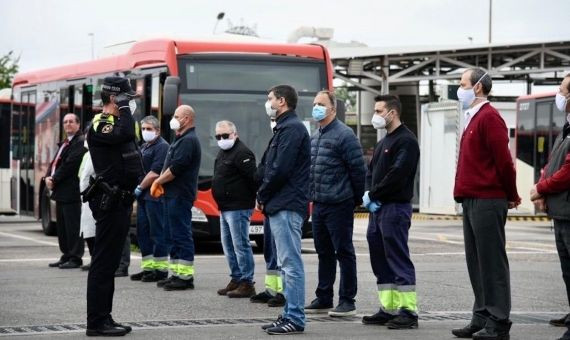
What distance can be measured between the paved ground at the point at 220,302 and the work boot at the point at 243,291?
12cm

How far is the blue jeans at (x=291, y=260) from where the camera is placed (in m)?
10.6

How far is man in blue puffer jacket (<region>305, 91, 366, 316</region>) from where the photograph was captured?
11.6 meters

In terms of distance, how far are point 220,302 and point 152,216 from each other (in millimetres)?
2430

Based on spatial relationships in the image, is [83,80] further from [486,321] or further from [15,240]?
[486,321]

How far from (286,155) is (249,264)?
117 inches

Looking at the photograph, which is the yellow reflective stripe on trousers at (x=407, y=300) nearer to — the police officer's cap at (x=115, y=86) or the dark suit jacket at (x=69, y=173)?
the police officer's cap at (x=115, y=86)

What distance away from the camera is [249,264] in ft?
44.2

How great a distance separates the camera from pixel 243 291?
1342cm

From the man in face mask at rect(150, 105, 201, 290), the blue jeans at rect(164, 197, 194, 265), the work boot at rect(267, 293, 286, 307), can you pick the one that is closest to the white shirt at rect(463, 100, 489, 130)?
the work boot at rect(267, 293, 286, 307)

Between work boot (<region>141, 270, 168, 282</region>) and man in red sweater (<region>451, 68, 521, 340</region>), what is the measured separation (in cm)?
551

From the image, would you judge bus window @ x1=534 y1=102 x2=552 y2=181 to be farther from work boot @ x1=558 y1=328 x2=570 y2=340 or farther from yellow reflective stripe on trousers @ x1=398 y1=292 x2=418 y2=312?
work boot @ x1=558 y1=328 x2=570 y2=340

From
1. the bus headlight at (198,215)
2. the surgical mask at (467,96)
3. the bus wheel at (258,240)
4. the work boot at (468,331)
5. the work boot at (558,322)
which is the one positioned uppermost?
the surgical mask at (467,96)

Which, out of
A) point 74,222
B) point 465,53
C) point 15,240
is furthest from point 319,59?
point 465,53

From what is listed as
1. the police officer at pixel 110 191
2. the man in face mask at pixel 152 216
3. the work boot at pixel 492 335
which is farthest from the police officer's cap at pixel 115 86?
the man in face mask at pixel 152 216
